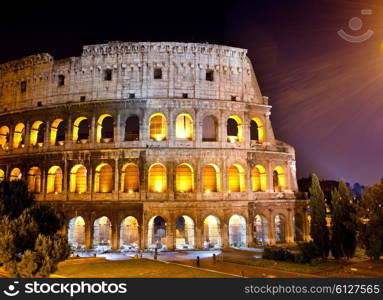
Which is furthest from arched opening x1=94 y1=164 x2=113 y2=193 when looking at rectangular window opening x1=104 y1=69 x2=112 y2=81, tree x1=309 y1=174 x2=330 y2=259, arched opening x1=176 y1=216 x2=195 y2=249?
tree x1=309 y1=174 x2=330 y2=259

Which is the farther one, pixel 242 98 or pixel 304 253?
pixel 242 98

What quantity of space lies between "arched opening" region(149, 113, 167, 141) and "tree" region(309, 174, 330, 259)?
1335cm

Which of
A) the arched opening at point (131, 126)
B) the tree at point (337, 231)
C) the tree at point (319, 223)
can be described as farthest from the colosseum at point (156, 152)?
the tree at point (337, 231)

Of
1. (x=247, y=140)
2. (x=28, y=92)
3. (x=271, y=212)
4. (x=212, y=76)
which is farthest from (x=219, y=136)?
(x=28, y=92)

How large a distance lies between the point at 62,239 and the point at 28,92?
21559mm

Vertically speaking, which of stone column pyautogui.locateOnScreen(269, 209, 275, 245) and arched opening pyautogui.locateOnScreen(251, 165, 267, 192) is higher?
arched opening pyautogui.locateOnScreen(251, 165, 267, 192)

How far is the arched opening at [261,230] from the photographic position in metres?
28.1

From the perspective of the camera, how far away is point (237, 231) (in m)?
28.4

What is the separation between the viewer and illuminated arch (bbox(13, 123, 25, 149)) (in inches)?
1206

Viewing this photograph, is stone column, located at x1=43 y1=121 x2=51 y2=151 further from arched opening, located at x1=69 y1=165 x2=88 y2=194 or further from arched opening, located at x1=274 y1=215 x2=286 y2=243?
arched opening, located at x1=274 y1=215 x2=286 y2=243

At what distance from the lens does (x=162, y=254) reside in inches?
950

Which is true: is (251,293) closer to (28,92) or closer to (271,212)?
(271,212)

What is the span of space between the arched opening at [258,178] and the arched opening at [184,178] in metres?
6.13

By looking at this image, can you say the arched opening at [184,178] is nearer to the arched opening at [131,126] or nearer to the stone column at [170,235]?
the stone column at [170,235]
